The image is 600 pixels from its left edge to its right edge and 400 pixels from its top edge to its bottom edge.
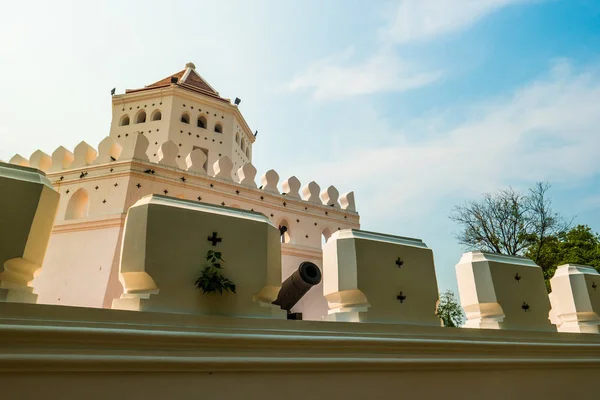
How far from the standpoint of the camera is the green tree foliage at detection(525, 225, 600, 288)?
59.5 feet

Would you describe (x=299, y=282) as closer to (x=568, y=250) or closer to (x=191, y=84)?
(x=191, y=84)

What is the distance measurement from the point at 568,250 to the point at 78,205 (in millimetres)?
22214

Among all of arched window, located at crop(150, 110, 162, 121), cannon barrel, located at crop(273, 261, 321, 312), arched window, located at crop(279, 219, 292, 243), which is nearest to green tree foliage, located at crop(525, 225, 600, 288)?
arched window, located at crop(279, 219, 292, 243)

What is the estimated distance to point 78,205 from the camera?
10.8 meters

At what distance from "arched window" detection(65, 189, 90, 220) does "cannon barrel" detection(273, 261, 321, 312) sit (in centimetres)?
629

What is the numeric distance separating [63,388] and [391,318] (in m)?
2.48

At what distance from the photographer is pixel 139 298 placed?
8.88ft

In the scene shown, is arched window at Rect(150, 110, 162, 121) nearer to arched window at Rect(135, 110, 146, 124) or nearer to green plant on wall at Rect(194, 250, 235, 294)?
arched window at Rect(135, 110, 146, 124)

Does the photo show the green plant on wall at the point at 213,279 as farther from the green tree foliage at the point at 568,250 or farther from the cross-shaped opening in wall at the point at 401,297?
the green tree foliage at the point at 568,250

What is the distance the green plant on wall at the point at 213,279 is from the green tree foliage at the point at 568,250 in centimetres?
1771

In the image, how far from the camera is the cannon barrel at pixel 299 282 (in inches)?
271

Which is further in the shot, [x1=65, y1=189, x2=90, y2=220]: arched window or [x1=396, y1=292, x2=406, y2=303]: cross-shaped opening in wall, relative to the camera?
[x1=65, y1=189, x2=90, y2=220]: arched window

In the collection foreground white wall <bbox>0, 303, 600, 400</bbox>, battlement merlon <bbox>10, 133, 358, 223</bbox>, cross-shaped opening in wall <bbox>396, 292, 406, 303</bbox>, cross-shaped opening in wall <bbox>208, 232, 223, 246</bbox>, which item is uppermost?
battlement merlon <bbox>10, 133, 358, 223</bbox>

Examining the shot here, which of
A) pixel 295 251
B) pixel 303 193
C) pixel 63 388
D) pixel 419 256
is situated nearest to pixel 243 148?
pixel 303 193
